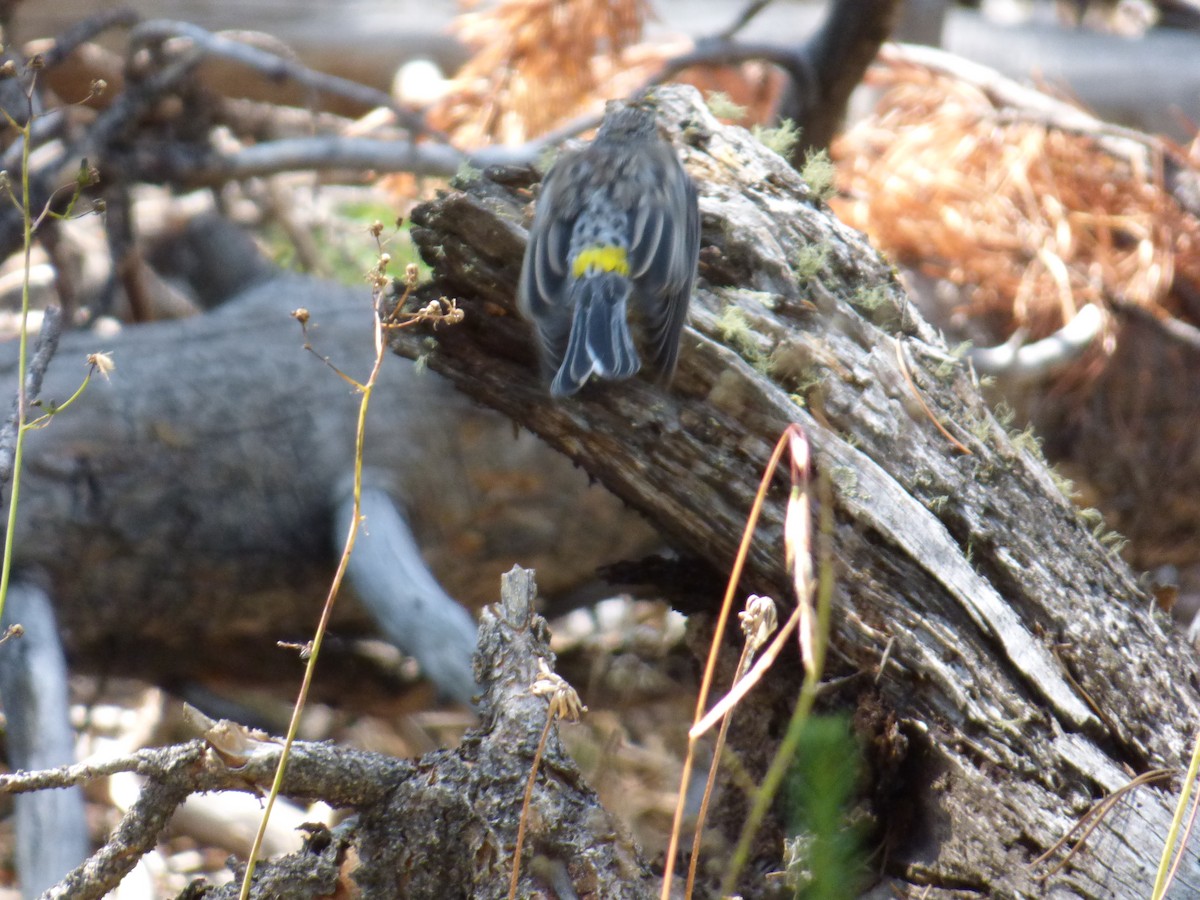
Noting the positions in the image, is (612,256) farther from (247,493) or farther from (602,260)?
(247,493)

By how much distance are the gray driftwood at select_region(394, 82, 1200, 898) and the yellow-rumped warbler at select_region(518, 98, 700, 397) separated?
2.8 inches

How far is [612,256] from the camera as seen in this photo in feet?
9.34

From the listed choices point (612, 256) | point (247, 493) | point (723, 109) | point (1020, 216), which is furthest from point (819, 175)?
point (247, 493)

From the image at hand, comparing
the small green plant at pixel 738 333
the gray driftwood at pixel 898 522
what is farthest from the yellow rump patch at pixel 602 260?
the small green plant at pixel 738 333

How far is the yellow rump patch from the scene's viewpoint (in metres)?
2.75

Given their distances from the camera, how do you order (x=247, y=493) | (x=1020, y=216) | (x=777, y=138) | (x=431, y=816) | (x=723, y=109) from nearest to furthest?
(x=431, y=816), (x=777, y=138), (x=723, y=109), (x=247, y=493), (x=1020, y=216)

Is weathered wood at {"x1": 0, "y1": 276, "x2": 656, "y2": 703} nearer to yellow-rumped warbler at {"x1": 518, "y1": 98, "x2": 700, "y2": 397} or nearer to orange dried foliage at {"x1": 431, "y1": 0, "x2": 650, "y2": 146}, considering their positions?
yellow-rumped warbler at {"x1": 518, "y1": 98, "x2": 700, "y2": 397}

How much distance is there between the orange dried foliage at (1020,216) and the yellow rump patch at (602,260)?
67.1 inches

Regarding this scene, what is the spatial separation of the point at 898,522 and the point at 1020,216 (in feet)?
7.97

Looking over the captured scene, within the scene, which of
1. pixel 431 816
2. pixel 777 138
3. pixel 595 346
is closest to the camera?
pixel 431 816

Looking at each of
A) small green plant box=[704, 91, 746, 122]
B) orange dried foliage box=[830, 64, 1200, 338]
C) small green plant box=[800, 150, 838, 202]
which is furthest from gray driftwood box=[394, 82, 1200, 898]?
orange dried foliage box=[830, 64, 1200, 338]

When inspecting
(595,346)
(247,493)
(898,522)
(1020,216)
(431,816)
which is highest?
(595,346)

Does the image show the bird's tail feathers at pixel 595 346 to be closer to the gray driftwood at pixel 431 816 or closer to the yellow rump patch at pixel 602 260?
the yellow rump patch at pixel 602 260

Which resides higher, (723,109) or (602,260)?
(723,109)
